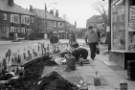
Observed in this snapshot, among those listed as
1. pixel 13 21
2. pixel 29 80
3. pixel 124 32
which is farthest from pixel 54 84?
pixel 13 21

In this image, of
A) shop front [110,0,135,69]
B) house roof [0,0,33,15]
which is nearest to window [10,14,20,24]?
house roof [0,0,33,15]

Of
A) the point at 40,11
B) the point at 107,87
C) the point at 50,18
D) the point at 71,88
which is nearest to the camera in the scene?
the point at 71,88

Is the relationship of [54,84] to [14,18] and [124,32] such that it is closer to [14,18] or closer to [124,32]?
[124,32]

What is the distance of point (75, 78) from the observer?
8.29m

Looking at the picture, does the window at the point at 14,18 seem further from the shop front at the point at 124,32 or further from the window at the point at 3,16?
the shop front at the point at 124,32

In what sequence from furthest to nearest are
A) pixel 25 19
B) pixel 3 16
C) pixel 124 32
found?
1. pixel 25 19
2. pixel 3 16
3. pixel 124 32

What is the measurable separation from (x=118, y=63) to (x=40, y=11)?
80.3 meters

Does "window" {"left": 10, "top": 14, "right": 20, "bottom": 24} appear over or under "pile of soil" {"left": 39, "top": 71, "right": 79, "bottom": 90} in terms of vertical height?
over

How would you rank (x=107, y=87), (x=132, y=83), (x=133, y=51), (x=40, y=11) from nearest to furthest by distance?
(x=107, y=87) → (x=132, y=83) → (x=133, y=51) → (x=40, y=11)

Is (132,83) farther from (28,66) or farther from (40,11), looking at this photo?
(40,11)

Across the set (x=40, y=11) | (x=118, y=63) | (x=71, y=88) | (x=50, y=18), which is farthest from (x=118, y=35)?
(x=50, y=18)

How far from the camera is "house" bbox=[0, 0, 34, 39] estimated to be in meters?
63.4

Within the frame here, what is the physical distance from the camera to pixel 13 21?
70.6 metres

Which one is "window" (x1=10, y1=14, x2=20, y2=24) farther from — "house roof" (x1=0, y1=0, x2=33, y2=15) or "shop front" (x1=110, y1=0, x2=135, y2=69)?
"shop front" (x1=110, y1=0, x2=135, y2=69)
